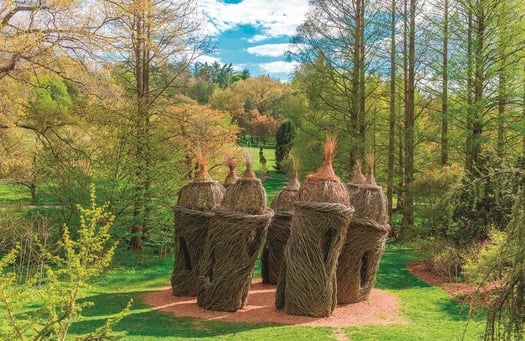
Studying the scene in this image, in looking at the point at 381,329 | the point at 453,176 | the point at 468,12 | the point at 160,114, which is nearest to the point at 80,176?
the point at 160,114

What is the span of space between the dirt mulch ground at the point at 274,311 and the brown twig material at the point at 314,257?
0.90ft

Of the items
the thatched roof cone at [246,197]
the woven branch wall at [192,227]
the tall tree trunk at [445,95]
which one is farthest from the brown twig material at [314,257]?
the tall tree trunk at [445,95]

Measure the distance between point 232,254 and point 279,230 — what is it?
254cm

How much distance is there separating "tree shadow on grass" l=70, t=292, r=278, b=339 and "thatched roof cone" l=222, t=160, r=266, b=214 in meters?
2.20

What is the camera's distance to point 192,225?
1140 cm

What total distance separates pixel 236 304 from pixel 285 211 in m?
2.92

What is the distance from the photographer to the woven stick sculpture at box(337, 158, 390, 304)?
1084 centimetres

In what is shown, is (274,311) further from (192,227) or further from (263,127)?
(263,127)

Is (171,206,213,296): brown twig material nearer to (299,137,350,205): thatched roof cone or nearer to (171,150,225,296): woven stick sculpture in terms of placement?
(171,150,225,296): woven stick sculpture

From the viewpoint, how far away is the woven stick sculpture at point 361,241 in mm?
10844

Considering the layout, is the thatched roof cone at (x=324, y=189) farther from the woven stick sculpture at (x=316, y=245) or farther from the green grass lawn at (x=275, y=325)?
the green grass lawn at (x=275, y=325)

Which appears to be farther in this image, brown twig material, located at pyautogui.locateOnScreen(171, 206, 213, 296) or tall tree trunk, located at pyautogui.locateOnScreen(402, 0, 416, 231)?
tall tree trunk, located at pyautogui.locateOnScreen(402, 0, 416, 231)

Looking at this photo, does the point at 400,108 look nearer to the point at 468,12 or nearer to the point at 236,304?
the point at 468,12

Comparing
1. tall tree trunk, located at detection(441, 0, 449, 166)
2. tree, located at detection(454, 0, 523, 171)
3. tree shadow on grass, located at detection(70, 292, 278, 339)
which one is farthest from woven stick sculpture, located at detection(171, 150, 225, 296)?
tall tree trunk, located at detection(441, 0, 449, 166)
